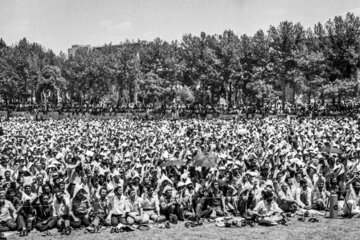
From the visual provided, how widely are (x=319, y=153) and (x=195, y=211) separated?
674cm

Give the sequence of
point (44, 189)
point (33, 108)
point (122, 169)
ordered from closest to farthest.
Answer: point (44, 189) < point (122, 169) < point (33, 108)

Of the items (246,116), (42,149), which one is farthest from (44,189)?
(246,116)

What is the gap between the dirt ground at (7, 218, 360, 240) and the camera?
9.33 meters

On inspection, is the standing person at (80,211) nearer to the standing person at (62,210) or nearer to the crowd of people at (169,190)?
the crowd of people at (169,190)

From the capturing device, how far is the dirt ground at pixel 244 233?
30.6ft

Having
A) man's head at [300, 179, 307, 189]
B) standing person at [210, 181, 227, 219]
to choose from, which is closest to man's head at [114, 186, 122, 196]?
standing person at [210, 181, 227, 219]

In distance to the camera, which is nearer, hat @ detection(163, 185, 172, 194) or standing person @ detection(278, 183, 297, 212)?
standing person @ detection(278, 183, 297, 212)

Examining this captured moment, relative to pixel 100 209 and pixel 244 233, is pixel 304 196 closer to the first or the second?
pixel 244 233

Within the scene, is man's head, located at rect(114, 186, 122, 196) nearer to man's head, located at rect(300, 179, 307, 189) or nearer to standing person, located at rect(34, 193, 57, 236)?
standing person, located at rect(34, 193, 57, 236)

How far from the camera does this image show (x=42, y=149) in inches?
704

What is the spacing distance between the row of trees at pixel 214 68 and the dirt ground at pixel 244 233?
1352 inches

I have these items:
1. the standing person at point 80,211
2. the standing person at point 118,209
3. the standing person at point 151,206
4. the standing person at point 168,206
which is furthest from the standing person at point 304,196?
the standing person at point 80,211

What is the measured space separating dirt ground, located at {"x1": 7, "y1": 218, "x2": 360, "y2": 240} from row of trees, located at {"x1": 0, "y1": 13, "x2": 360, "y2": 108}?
3433 cm

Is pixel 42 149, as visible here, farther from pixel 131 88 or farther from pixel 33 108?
pixel 131 88
